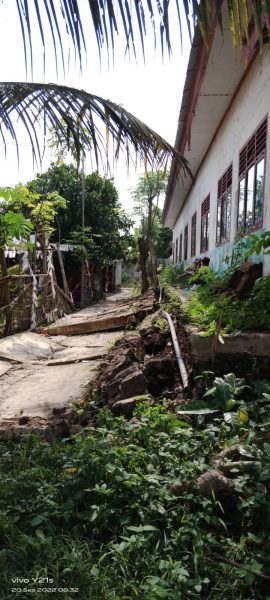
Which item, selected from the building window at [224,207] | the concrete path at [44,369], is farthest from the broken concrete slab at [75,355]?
the building window at [224,207]

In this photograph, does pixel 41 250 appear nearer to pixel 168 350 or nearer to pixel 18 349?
pixel 18 349

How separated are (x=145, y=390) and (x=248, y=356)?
2.93ft

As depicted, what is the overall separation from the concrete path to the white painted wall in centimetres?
230

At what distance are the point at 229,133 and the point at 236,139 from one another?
0.54 m

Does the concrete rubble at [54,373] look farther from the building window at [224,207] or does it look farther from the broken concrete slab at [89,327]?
the building window at [224,207]

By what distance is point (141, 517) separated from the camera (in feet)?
6.21

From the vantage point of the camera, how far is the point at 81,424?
3.37 metres

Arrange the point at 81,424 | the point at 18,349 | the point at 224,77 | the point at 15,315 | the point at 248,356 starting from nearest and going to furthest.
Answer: the point at 248,356
the point at 81,424
the point at 224,77
the point at 18,349
the point at 15,315

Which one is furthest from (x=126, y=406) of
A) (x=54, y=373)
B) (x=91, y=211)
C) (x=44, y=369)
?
(x=91, y=211)

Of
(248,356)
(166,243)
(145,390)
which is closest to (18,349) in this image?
(145,390)

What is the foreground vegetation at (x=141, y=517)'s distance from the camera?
5.29ft

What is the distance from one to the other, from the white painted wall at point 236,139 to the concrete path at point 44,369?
2.30 meters

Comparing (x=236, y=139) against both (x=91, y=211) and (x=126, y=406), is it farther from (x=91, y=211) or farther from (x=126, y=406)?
(x=91, y=211)
